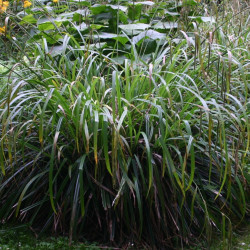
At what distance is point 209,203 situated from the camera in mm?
3061

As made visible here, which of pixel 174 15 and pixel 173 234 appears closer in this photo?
pixel 173 234

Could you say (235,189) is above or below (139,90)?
below

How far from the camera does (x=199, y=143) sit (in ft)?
10.2

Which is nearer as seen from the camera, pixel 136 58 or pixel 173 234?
pixel 173 234

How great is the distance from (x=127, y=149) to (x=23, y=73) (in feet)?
4.49

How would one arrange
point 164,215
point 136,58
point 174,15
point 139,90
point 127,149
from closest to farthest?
point 164,215 → point 127,149 → point 139,90 → point 136,58 → point 174,15

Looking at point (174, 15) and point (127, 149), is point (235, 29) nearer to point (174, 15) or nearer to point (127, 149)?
point (174, 15)

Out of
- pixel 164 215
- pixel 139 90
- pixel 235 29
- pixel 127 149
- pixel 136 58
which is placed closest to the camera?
pixel 164 215

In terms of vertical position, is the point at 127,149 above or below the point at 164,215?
above

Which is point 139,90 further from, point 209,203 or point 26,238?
point 26,238

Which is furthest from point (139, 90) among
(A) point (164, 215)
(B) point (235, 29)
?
(B) point (235, 29)

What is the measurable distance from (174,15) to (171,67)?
1.69 m

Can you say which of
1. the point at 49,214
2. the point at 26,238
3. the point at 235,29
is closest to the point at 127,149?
the point at 49,214

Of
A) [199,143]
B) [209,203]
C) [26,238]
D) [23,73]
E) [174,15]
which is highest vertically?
[174,15]
